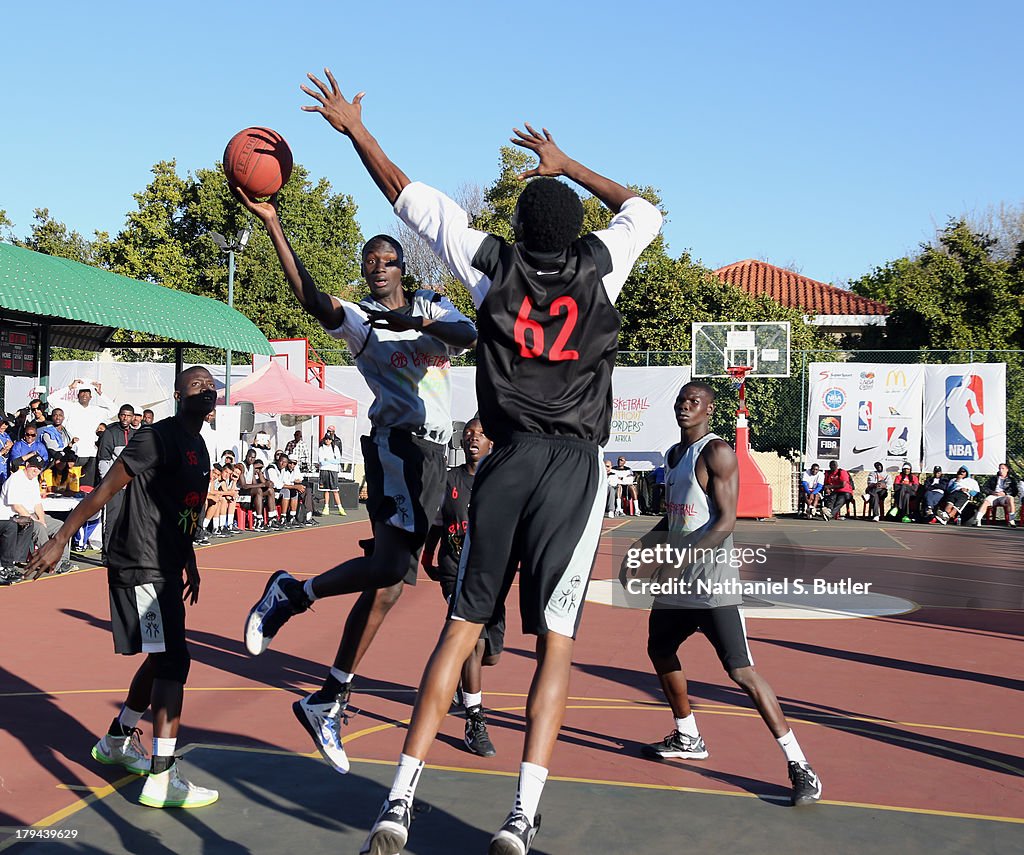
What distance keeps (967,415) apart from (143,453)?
80.4 feet

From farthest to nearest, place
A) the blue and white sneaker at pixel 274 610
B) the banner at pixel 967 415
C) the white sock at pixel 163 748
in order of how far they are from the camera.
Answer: the banner at pixel 967 415, the blue and white sneaker at pixel 274 610, the white sock at pixel 163 748

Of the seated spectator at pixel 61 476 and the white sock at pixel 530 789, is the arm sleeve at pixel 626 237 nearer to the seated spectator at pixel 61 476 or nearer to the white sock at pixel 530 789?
the white sock at pixel 530 789

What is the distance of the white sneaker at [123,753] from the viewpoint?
5.18m

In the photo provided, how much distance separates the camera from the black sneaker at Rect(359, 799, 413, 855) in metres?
3.31

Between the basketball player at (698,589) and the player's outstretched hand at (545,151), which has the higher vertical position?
the player's outstretched hand at (545,151)

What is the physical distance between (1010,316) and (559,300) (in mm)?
32011

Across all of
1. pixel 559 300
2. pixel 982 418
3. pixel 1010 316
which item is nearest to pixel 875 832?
pixel 559 300

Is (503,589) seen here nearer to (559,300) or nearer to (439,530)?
(559,300)

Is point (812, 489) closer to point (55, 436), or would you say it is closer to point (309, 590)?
point (55, 436)

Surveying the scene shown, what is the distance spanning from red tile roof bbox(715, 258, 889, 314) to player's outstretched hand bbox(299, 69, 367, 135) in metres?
46.2

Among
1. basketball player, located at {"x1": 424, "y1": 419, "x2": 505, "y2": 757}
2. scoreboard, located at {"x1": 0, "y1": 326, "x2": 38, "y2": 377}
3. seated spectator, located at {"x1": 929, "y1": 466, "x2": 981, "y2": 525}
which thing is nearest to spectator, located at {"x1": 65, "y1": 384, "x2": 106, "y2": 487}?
scoreboard, located at {"x1": 0, "y1": 326, "x2": 38, "y2": 377}

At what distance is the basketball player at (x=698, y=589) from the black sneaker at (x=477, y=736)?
0.83m

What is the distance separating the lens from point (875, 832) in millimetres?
4492

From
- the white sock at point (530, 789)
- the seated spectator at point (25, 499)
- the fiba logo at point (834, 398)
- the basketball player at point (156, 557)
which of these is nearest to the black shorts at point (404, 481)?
the basketball player at point (156, 557)
